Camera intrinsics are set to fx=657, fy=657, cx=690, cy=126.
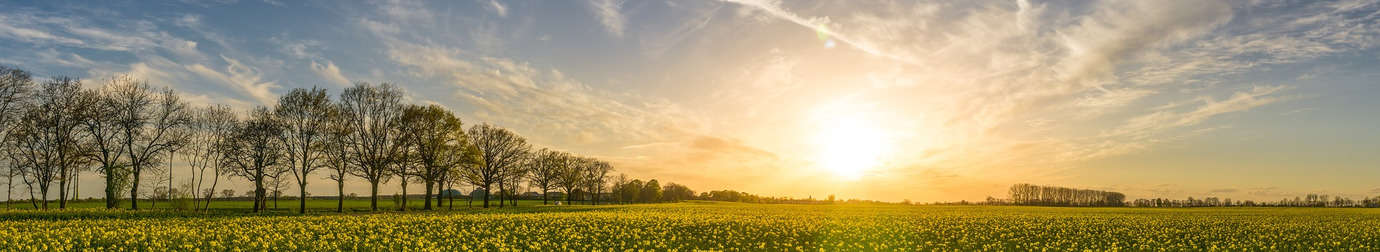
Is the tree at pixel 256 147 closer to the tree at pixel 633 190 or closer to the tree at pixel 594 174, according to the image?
the tree at pixel 594 174

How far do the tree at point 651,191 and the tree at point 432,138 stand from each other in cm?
8347

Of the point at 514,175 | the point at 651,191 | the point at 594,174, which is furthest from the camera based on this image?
the point at 651,191

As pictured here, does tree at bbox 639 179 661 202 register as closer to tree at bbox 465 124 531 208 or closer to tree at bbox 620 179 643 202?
tree at bbox 620 179 643 202

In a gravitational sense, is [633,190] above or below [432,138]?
below

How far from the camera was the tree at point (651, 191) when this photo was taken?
139 meters

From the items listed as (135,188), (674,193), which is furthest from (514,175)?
(674,193)

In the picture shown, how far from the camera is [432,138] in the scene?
176 feet

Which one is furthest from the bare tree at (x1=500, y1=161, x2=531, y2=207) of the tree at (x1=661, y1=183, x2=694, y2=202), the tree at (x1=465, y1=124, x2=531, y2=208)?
the tree at (x1=661, y1=183, x2=694, y2=202)

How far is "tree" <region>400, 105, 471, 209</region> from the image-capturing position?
5178cm

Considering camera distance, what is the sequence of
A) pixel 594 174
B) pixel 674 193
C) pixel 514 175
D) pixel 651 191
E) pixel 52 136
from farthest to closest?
pixel 674 193
pixel 651 191
pixel 594 174
pixel 514 175
pixel 52 136

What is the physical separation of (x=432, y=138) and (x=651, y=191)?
87.9m

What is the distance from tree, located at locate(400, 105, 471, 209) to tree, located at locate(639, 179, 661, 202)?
8347cm

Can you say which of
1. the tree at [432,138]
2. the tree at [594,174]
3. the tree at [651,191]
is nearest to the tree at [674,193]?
the tree at [651,191]

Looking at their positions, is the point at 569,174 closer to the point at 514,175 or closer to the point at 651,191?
the point at 514,175
